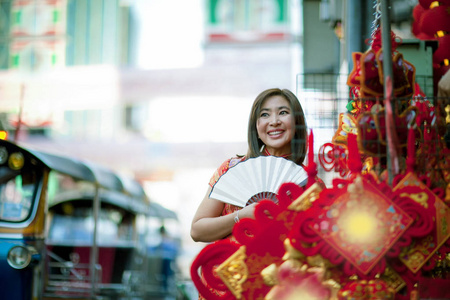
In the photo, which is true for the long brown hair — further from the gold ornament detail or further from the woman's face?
the gold ornament detail

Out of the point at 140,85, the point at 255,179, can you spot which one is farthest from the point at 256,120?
the point at 140,85

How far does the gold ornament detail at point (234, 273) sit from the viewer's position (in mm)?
2184

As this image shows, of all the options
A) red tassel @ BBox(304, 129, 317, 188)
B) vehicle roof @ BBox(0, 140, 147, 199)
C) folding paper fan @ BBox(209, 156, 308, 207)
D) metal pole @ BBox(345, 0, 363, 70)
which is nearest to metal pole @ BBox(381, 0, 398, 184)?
red tassel @ BBox(304, 129, 317, 188)

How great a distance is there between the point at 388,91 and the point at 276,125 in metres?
0.80

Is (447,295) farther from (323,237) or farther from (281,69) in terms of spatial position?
(281,69)

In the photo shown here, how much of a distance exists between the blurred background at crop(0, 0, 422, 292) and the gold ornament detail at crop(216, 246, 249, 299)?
45.1 ft

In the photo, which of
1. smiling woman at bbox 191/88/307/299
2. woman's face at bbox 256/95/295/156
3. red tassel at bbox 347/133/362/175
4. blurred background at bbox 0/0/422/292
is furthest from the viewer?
blurred background at bbox 0/0/422/292

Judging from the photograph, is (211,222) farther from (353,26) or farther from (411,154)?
(353,26)

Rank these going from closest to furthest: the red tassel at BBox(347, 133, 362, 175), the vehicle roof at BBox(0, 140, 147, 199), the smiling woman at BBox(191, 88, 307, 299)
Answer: the red tassel at BBox(347, 133, 362, 175) < the smiling woman at BBox(191, 88, 307, 299) < the vehicle roof at BBox(0, 140, 147, 199)

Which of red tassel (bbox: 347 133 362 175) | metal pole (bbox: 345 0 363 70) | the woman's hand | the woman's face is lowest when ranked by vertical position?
the woman's hand

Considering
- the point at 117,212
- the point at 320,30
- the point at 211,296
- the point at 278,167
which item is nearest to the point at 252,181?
the point at 278,167

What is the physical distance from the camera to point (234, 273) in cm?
219

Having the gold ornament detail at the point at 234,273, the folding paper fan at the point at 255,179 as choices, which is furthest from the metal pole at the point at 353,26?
the gold ornament detail at the point at 234,273

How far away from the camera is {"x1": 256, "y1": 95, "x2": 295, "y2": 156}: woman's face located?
2.91 m
